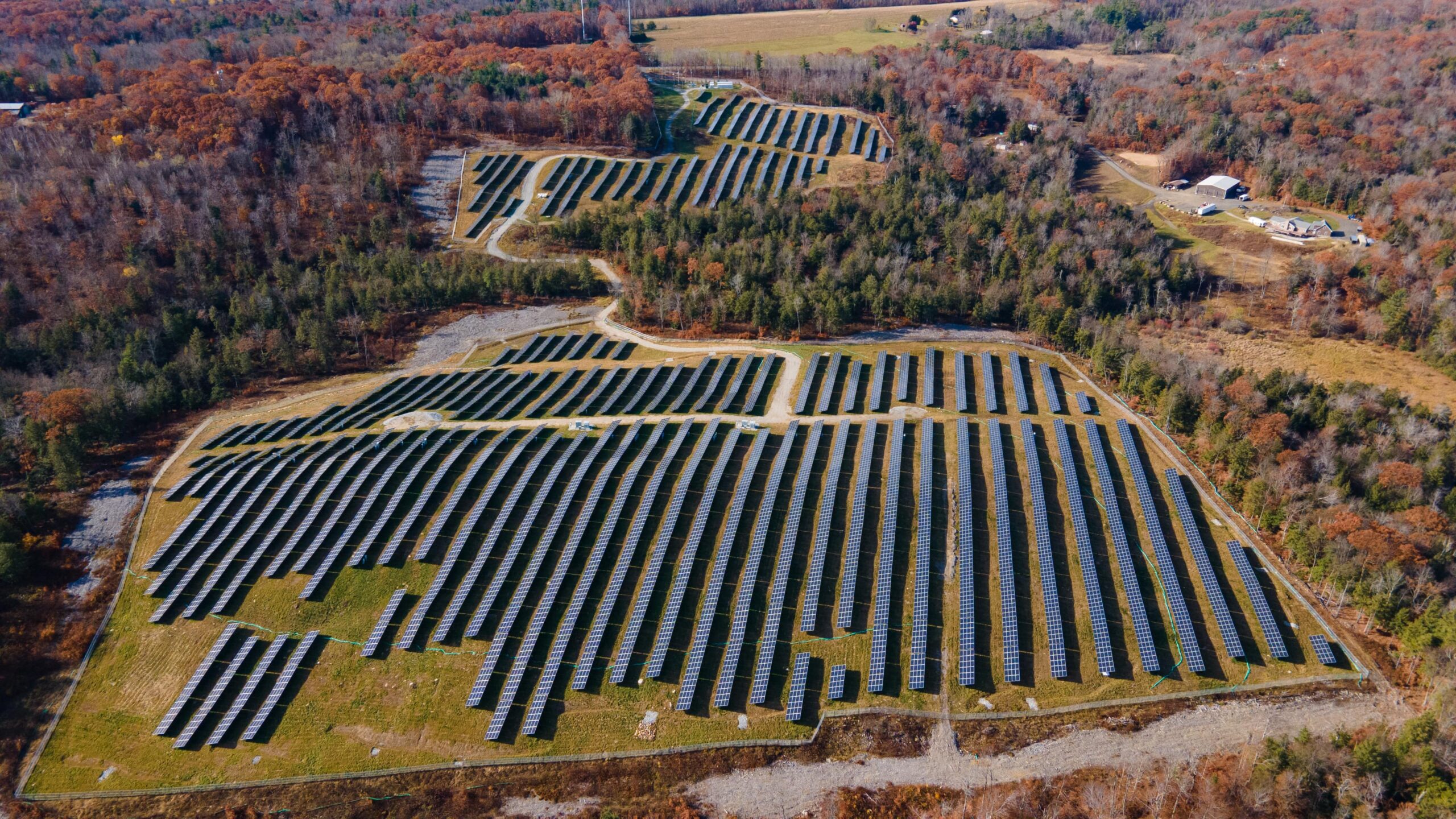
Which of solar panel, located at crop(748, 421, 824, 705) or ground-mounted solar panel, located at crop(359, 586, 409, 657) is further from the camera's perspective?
ground-mounted solar panel, located at crop(359, 586, 409, 657)

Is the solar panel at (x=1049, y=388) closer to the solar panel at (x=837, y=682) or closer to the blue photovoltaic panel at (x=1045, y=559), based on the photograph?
the blue photovoltaic panel at (x=1045, y=559)

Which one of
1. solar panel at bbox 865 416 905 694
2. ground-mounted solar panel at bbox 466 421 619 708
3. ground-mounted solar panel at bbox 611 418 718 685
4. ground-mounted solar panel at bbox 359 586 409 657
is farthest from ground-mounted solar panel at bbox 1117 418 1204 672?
ground-mounted solar panel at bbox 359 586 409 657

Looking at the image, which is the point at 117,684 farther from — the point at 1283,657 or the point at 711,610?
the point at 1283,657

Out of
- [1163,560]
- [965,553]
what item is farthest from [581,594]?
[1163,560]

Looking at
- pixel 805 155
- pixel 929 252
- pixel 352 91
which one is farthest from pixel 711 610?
pixel 352 91

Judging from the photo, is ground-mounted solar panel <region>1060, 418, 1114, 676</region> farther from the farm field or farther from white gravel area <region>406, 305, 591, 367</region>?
white gravel area <region>406, 305, 591, 367</region>

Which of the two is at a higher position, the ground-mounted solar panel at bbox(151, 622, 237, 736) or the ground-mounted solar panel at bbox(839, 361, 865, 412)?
the ground-mounted solar panel at bbox(839, 361, 865, 412)
